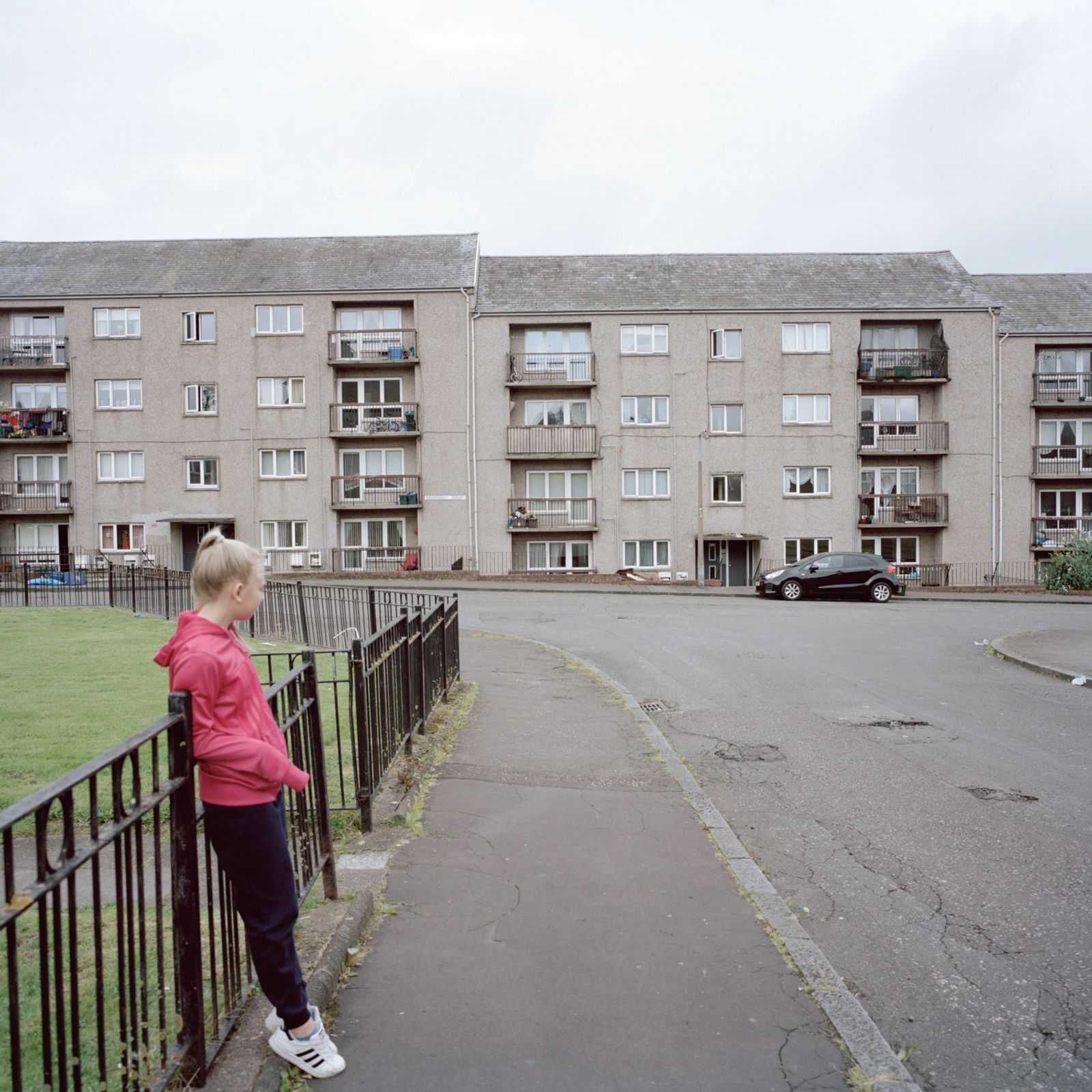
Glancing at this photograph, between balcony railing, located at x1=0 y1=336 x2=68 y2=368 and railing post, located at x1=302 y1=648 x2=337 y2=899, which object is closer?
railing post, located at x1=302 y1=648 x2=337 y2=899

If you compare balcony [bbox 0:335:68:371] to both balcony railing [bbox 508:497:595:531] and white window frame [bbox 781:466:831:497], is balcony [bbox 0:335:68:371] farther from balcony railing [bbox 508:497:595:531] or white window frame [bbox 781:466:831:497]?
white window frame [bbox 781:466:831:497]

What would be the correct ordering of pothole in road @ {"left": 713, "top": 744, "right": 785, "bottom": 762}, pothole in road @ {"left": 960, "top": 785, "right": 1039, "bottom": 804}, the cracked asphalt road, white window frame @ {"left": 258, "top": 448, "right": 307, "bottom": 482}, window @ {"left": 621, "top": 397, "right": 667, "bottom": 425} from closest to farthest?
the cracked asphalt road → pothole in road @ {"left": 960, "top": 785, "right": 1039, "bottom": 804} → pothole in road @ {"left": 713, "top": 744, "right": 785, "bottom": 762} → white window frame @ {"left": 258, "top": 448, "right": 307, "bottom": 482} → window @ {"left": 621, "top": 397, "right": 667, "bottom": 425}

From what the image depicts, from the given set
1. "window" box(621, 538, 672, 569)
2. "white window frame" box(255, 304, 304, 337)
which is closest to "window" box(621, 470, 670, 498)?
"window" box(621, 538, 672, 569)

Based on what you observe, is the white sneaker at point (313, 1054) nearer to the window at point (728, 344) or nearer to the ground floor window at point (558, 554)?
the ground floor window at point (558, 554)

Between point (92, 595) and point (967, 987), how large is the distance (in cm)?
2342

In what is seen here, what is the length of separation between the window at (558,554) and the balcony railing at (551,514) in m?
0.94

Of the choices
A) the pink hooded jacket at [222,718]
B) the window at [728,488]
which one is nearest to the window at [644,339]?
the window at [728,488]

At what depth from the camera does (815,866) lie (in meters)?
5.42

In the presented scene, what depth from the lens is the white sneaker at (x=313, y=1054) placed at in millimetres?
3084

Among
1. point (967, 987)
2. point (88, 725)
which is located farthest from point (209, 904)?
point (88, 725)

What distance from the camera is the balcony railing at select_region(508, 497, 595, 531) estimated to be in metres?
37.7

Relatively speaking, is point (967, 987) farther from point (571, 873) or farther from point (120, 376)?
point (120, 376)

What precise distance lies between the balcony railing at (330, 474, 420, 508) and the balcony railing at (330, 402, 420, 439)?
1.71 meters

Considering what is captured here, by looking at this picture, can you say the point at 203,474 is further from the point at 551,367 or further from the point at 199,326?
the point at 551,367
